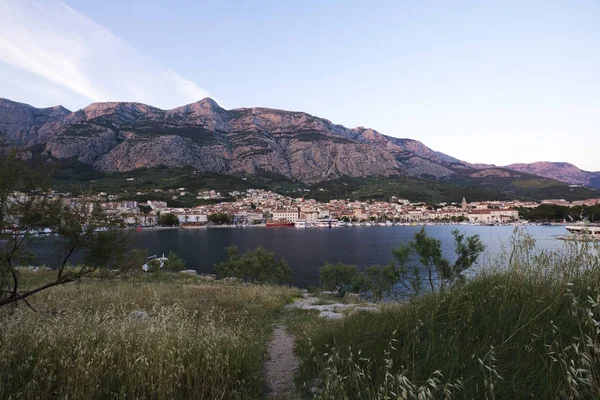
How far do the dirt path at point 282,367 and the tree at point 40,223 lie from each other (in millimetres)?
3108

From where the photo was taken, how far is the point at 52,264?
39.9 meters

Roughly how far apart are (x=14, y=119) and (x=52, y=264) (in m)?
218

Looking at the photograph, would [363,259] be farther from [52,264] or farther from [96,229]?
[96,229]

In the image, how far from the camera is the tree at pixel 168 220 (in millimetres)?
110438

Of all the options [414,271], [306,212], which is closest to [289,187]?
[306,212]

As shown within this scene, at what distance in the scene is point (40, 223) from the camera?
484cm

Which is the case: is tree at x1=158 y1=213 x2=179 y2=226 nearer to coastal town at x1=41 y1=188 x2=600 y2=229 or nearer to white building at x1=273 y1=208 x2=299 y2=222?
coastal town at x1=41 y1=188 x2=600 y2=229

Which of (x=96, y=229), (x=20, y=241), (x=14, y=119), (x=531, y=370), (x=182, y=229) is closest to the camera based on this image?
(x=531, y=370)

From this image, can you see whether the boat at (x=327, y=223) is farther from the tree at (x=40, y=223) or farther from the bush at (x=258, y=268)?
the tree at (x=40, y=223)

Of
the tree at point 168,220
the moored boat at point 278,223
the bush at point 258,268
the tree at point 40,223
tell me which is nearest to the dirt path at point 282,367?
the tree at point 40,223

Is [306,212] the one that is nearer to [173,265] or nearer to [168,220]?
[168,220]

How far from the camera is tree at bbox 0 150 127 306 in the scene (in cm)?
452

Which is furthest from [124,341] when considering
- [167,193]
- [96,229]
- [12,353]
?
[167,193]

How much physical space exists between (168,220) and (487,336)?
117 metres
